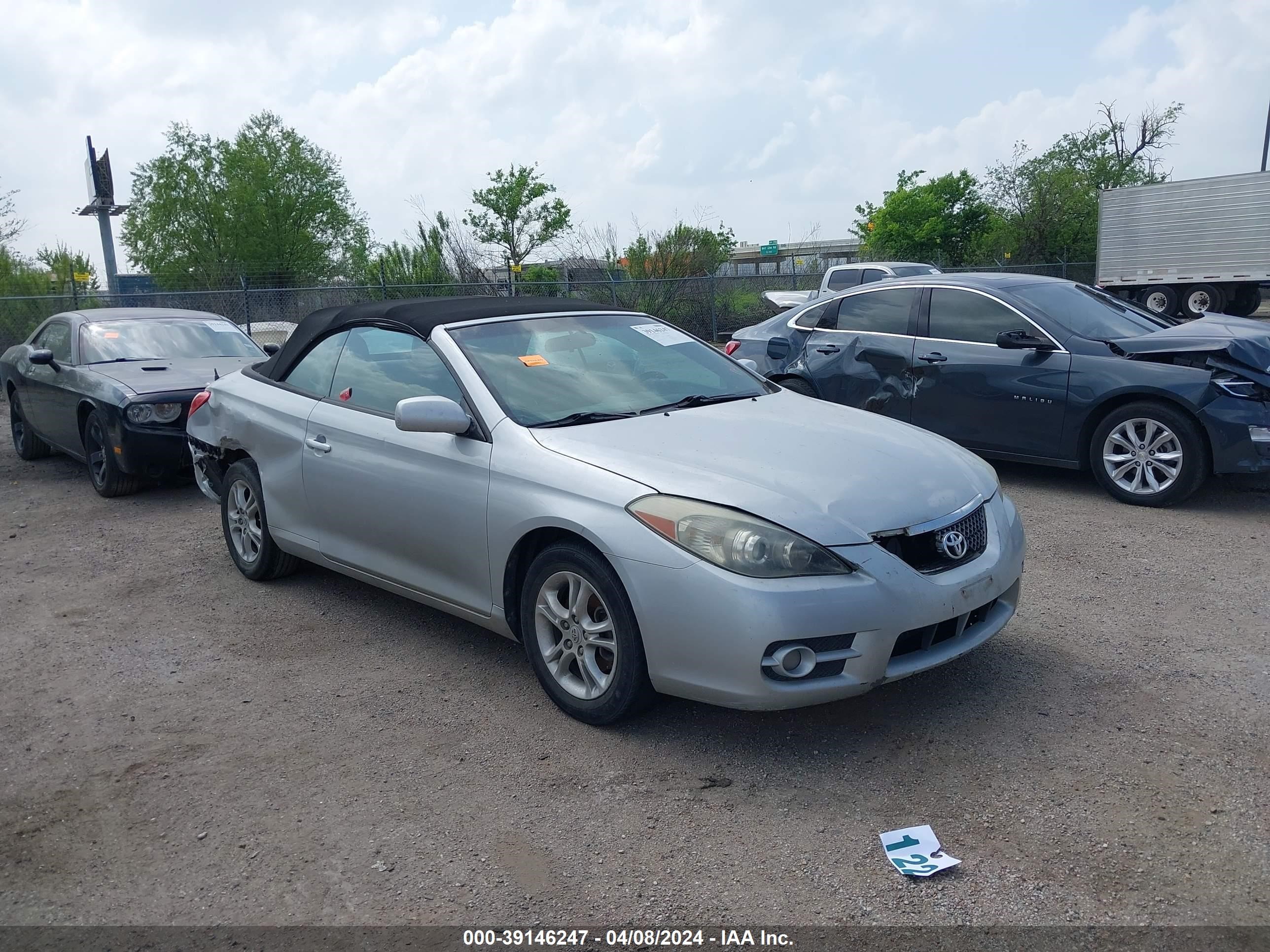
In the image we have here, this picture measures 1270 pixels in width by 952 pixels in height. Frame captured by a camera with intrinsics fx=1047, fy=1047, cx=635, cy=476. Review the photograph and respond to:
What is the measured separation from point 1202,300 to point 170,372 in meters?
25.3

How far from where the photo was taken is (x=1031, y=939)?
2613mm

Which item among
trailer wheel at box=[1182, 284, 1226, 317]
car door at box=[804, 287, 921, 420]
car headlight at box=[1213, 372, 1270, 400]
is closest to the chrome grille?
car headlight at box=[1213, 372, 1270, 400]

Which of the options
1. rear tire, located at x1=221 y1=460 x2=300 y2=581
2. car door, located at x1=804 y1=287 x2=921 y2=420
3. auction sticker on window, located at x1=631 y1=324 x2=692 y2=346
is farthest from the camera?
car door, located at x1=804 y1=287 x2=921 y2=420

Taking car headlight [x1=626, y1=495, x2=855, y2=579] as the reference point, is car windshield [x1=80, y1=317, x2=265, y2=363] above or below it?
above

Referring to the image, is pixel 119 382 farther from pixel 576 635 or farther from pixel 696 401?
pixel 576 635

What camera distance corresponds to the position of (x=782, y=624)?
132 inches

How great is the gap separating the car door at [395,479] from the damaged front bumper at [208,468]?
1282 millimetres

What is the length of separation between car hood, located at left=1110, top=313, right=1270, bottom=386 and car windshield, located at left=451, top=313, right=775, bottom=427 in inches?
133

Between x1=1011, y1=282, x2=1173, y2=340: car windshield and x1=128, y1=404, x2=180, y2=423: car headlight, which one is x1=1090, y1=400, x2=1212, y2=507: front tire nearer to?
x1=1011, y1=282, x2=1173, y2=340: car windshield

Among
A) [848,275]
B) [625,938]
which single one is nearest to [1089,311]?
[625,938]

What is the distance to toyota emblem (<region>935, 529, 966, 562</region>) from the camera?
3.72 m

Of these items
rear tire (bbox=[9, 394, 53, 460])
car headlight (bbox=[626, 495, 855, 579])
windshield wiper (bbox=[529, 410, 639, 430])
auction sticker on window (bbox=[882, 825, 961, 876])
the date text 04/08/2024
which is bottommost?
the date text 04/08/2024

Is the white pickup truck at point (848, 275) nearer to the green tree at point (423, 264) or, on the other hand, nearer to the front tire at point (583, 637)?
the green tree at point (423, 264)

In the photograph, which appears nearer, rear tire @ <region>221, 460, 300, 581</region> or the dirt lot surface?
the dirt lot surface
